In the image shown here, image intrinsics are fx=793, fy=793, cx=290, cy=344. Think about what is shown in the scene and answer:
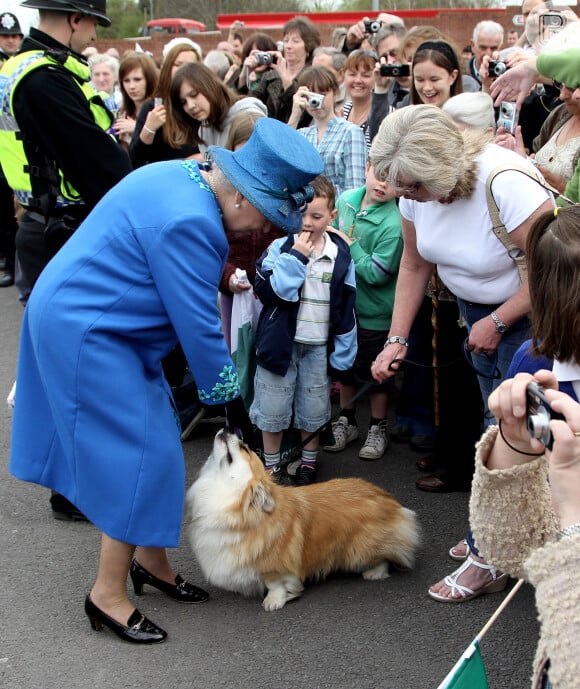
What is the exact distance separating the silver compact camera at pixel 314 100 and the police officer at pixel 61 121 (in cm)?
157

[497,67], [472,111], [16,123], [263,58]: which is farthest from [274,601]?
[263,58]

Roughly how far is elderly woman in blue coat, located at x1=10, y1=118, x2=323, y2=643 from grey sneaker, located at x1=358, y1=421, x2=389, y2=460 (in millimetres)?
1846

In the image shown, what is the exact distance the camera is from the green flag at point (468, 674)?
1.63m

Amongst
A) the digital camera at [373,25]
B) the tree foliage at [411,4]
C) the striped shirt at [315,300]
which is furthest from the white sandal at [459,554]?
the tree foliage at [411,4]

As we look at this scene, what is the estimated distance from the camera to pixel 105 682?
2.77 meters

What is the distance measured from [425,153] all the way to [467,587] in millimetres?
1716

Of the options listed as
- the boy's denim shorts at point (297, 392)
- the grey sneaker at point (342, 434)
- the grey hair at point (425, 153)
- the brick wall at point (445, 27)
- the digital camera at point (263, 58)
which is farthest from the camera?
the brick wall at point (445, 27)

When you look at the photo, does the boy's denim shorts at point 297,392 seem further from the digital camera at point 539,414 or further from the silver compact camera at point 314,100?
the digital camera at point 539,414

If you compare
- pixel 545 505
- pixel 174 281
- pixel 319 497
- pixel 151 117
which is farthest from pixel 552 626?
pixel 151 117

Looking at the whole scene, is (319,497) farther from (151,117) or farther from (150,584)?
(151,117)

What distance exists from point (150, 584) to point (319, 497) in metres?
0.78

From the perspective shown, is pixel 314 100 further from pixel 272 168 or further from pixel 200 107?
pixel 272 168

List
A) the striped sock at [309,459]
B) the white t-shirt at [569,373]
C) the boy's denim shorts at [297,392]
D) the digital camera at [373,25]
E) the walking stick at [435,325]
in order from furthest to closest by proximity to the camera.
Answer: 1. the digital camera at [373,25]
2. the striped sock at [309,459]
3. the boy's denim shorts at [297,392]
4. the walking stick at [435,325]
5. the white t-shirt at [569,373]

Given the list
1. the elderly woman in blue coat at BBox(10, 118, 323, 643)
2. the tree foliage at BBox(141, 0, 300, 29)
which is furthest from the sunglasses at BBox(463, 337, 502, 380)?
the tree foliage at BBox(141, 0, 300, 29)
